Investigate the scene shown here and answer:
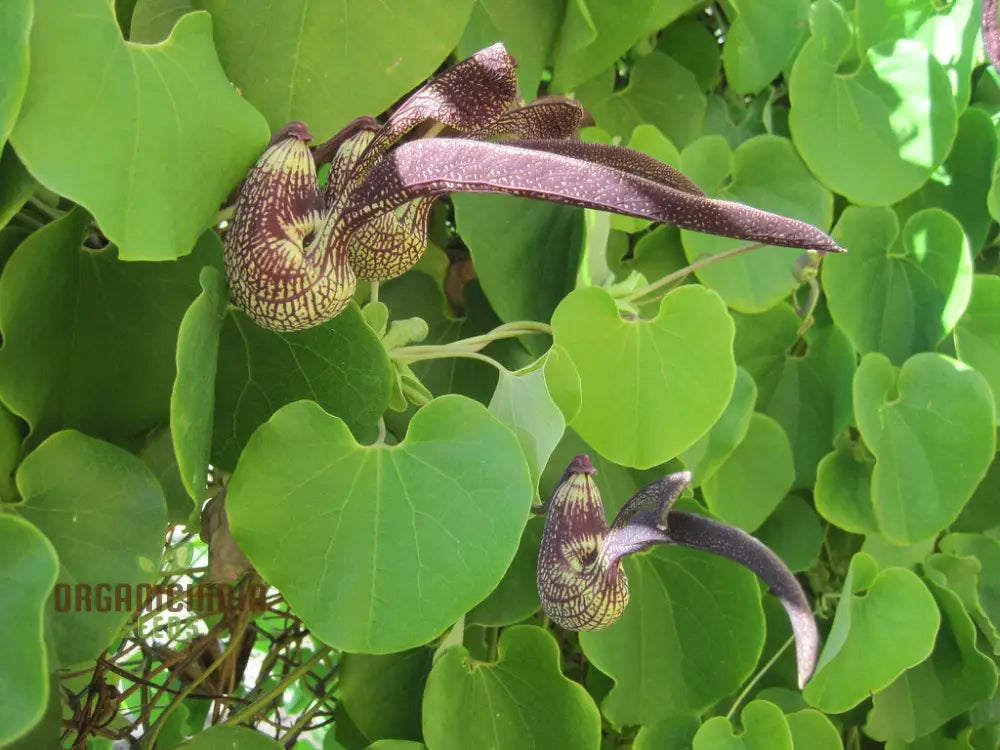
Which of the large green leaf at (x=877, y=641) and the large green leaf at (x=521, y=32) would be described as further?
the large green leaf at (x=877, y=641)

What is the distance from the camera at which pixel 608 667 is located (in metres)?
0.66

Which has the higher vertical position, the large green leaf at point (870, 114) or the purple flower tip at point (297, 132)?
the purple flower tip at point (297, 132)

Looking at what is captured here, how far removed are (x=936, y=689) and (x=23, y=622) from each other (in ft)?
3.00

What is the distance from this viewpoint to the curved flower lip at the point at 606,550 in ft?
1.55

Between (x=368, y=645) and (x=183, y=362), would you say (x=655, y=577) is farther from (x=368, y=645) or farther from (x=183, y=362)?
(x=183, y=362)

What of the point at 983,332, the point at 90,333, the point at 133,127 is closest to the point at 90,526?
the point at 90,333

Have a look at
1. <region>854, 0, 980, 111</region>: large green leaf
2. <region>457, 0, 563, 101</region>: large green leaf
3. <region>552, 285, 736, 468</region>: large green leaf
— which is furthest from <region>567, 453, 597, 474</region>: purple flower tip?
<region>854, 0, 980, 111</region>: large green leaf

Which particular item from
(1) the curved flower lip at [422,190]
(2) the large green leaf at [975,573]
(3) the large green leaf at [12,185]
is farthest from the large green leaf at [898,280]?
(3) the large green leaf at [12,185]

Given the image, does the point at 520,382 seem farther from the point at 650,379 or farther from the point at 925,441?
the point at 925,441

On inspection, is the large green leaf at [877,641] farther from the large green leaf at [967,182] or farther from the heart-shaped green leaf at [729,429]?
the large green leaf at [967,182]

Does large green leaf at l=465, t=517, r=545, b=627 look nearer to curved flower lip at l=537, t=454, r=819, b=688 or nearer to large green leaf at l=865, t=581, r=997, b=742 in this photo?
curved flower lip at l=537, t=454, r=819, b=688

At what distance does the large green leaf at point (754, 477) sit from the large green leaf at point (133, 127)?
1.89 feet

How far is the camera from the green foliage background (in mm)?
387

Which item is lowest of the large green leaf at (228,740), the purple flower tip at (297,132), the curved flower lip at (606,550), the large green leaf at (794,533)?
the large green leaf at (794,533)
